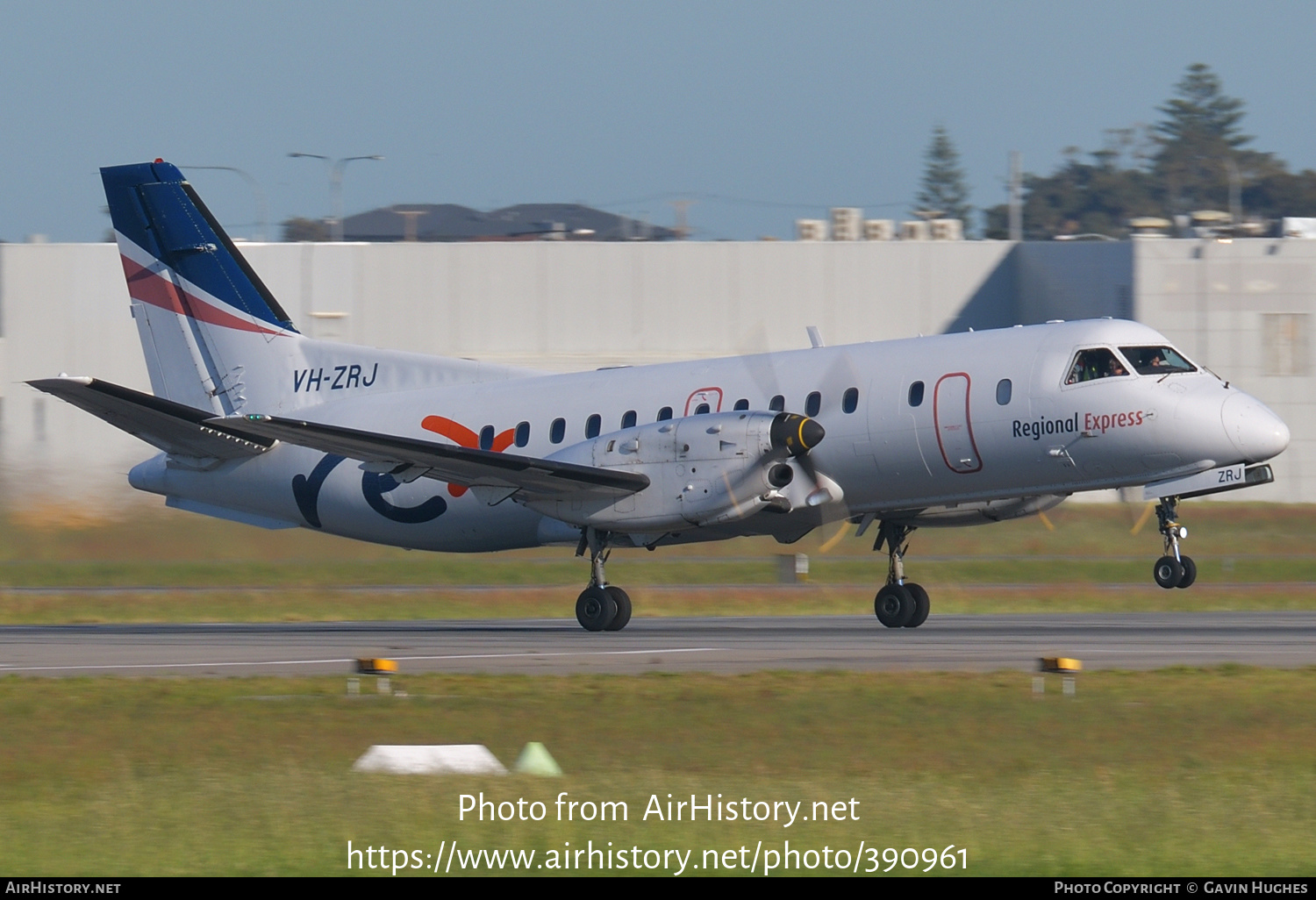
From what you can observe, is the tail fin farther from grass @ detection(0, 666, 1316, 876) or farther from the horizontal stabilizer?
grass @ detection(0, 666, 1316, 876)

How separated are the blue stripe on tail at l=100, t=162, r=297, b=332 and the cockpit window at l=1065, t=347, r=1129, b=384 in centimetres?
1328

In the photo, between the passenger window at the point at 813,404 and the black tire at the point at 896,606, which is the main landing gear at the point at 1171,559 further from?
the passenger window at the point at 813,404

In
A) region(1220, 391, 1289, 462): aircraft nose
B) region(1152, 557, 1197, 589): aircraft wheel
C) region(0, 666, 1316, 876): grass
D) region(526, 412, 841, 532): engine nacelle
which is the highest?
region(1220, 391, 1289, 462): aircraft nose

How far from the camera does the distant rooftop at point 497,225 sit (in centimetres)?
6475

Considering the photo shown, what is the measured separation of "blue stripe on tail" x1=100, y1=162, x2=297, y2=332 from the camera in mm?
26000

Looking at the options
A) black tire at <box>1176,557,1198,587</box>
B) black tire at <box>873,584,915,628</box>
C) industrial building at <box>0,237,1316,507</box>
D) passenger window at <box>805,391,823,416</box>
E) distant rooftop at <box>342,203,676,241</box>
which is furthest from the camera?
distant rooftop at <box>342,203,676,241</box>

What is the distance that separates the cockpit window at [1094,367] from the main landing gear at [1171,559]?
1740 millimetres

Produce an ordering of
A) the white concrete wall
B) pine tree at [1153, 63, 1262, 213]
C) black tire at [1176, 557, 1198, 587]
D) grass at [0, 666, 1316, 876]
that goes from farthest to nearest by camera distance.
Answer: pine tree at [1153, 63, 1262, 213]
the white concrete wall
black tire at [1176, 557, 1198, 587]
grass at [0, 666, 1316, 876]

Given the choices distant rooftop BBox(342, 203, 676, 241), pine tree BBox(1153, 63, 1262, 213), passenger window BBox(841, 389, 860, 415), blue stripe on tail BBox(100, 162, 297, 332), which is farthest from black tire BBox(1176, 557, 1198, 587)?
pine tree BBox(1153, 63, 1262, 213)

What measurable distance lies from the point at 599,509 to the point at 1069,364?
21.3ft

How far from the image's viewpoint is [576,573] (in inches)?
1393

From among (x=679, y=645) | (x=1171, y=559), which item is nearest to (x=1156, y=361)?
(x=1171, y=559)
